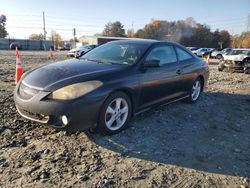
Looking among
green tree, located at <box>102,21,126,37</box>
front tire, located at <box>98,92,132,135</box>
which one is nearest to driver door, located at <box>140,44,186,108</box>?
front tire, located at <box>98,92,132,135</box>

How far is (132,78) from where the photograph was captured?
182 inches

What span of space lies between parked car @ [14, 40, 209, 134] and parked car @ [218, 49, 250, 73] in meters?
9.72

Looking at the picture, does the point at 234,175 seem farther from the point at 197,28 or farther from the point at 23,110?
the point at 197,28

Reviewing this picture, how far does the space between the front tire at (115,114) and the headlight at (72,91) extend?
0.36 meters

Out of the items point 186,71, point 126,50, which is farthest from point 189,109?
point 126,50

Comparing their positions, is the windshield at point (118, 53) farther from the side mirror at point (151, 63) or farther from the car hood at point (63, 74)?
the car hood at point (63, 74)

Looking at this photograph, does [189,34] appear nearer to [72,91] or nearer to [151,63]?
[151,63]

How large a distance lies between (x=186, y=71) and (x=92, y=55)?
2.07m

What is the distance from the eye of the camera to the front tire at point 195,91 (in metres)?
6.72

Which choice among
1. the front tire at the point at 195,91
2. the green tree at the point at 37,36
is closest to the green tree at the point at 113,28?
the green tree at the point at 37,36

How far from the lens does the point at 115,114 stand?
444 cm

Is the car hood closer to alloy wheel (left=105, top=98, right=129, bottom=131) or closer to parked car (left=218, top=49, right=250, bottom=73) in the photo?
alloy wheel (left=105, top=98, right=129, bottom=131)

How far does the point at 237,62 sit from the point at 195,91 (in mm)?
9002

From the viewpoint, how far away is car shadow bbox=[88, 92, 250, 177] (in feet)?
12.7
